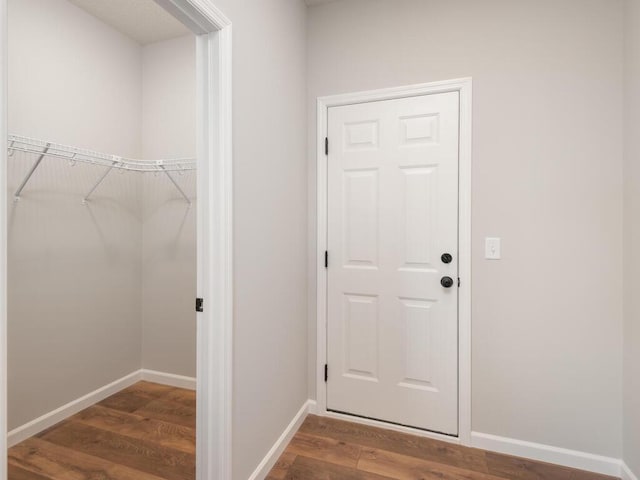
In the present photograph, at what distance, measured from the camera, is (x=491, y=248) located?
1.92 m

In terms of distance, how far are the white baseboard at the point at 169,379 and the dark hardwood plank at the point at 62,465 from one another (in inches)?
33.6

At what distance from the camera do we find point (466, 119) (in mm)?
1929

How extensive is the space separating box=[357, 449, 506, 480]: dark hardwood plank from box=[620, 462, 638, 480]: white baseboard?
0.63 meters

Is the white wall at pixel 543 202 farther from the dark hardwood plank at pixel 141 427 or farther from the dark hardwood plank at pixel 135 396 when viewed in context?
the dark hardwood plank at pixel 135 396

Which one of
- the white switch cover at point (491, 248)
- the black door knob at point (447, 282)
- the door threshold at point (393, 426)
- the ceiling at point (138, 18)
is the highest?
the ceiling at point (138, 18)

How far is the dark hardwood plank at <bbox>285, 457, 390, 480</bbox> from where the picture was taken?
1.71 meters

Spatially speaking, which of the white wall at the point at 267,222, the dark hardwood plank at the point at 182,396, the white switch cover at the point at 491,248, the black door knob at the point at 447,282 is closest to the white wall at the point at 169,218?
the dark hardwood plank at the point at 182,396

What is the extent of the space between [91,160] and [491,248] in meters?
2.75

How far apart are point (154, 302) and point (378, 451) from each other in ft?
6.75

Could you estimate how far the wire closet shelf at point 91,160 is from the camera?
1.94 meters

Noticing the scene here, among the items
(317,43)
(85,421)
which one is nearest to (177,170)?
(317,43)

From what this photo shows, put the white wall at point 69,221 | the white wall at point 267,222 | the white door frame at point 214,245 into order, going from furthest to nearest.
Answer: the white wall at point 69,221
the white wall at point 267,222
the white door frame at point 214,245

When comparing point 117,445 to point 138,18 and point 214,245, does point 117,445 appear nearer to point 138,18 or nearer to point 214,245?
point 214,245

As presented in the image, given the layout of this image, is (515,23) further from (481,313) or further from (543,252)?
(481,313)
